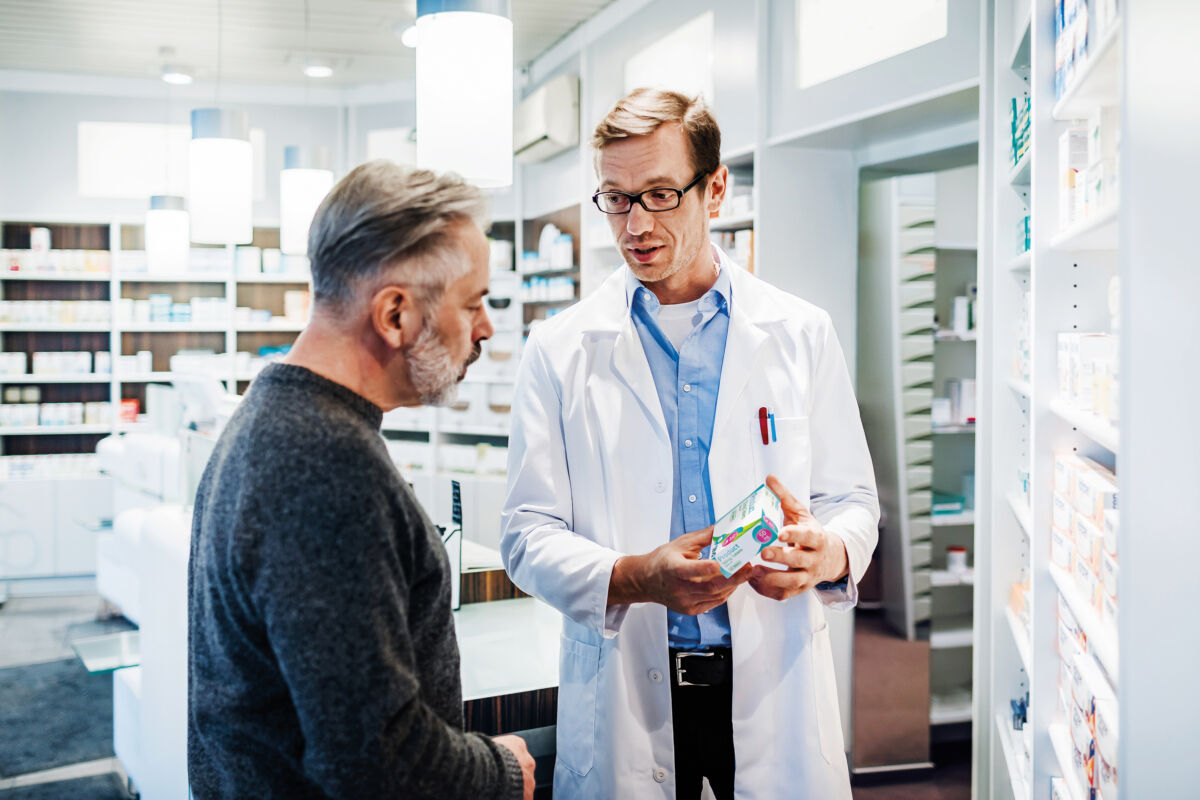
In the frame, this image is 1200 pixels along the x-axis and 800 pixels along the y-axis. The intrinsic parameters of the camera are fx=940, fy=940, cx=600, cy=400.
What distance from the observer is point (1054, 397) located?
199 cm

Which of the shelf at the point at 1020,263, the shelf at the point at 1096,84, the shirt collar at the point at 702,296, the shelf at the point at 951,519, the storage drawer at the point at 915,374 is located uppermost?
the shelf at the point at 1096,84

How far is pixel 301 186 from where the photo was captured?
14.3 feet

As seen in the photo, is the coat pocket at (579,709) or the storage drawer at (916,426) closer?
the coat pocket at (579,709)

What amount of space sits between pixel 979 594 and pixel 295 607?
95.9 inches

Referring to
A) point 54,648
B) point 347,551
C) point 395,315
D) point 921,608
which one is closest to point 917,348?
point 921,608

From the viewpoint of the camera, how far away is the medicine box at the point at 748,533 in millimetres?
1389

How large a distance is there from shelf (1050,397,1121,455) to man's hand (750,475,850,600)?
438 millimetres

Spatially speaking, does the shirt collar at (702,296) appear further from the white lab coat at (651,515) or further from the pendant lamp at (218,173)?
the pendant lamp at (218,173)

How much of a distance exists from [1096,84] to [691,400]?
87 centimetres

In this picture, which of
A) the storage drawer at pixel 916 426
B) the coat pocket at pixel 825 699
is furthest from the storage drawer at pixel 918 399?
the coat pocket at pixel 825 699

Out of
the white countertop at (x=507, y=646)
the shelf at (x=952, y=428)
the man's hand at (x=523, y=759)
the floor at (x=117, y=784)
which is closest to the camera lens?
the man's hand at (x=523, y=759)

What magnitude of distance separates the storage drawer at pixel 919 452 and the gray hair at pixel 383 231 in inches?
119

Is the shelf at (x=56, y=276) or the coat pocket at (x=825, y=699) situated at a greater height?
the shelf at (x=56, y=276)

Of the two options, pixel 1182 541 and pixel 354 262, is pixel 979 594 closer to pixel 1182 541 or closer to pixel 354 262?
pixel 1182 541
